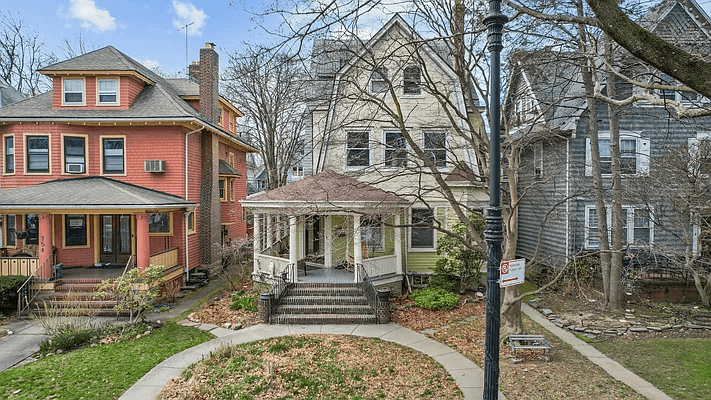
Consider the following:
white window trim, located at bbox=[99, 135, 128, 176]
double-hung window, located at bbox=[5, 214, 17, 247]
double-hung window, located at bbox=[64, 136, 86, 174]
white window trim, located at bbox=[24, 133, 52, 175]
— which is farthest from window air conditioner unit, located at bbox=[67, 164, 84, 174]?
double-hung window, located at bbox=[5, 214, 17, 247]

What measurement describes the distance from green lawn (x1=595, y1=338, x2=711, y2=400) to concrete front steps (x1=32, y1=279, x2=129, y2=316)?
43.4 feet

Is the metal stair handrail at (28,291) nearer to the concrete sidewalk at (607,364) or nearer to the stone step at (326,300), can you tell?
the stone step at (326,300)

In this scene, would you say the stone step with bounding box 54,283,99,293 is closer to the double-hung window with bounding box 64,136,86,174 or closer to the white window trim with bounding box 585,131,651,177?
the double-hung window with bounding box 64,136,86,174

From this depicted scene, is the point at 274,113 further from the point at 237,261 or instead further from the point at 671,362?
the point at 671,362

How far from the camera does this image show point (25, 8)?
25984mm

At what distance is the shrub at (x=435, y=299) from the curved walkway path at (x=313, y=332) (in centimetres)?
181

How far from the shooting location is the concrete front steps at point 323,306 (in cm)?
1044

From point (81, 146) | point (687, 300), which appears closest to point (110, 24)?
point (81, 146)

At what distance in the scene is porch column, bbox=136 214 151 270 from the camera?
41.7 ft

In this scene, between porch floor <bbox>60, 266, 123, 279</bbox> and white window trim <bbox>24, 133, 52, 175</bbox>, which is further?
white window trim <bbox>24, 133, 52, 175</bbox>

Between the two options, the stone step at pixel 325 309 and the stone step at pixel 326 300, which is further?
the stone step at pixel 326 300

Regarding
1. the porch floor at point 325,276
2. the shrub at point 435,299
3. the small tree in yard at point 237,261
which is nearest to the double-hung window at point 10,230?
the small tree in yard at point 237,261

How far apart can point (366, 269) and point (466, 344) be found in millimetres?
4457

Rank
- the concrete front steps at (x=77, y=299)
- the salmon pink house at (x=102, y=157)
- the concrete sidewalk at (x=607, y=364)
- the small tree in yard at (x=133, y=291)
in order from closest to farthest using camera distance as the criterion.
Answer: the concrete sidewalk at (x=607, y=364) < the small tree in yard at (x=133, y=291) < the concrete front steps at (x=77, y=299) < the salmon pink house at (x=102, y=157)
